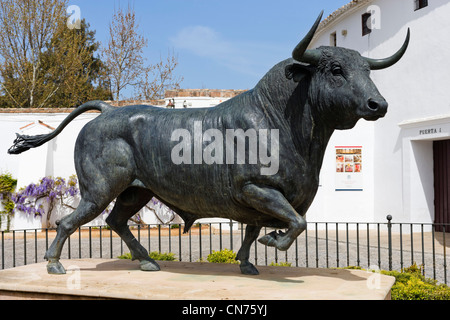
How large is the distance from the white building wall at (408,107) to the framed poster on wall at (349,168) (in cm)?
31

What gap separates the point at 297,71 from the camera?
3.35 m

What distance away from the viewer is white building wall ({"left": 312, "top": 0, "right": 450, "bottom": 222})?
13.4 m

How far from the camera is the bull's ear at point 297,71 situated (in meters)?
3.33

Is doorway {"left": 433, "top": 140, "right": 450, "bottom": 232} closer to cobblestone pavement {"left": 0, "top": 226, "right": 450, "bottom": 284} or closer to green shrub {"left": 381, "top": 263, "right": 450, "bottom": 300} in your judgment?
cobblestone pavement {"left": 0, "top": 226, "right": 450, "bottom": 284}

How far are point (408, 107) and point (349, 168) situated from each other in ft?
8.52

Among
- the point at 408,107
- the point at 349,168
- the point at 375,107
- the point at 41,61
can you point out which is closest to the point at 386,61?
the point at 375,107

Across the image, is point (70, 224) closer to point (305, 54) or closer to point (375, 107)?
point (305, 54)

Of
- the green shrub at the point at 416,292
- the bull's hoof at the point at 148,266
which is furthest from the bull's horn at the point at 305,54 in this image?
the green shrub at the point at 416,292

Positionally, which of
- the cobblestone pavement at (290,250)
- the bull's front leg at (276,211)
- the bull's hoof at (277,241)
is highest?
the bull's front leg at (276,211)

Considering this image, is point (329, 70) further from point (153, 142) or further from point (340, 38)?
point (340, 38)

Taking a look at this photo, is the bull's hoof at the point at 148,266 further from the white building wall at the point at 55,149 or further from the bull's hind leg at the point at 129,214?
the white building wall at the point at 55,149

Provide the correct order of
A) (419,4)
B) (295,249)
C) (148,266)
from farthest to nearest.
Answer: (419,4)
(295,249)
(148,266)

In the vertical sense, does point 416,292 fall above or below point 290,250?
above

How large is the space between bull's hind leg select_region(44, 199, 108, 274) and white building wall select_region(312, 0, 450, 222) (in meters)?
11.4
